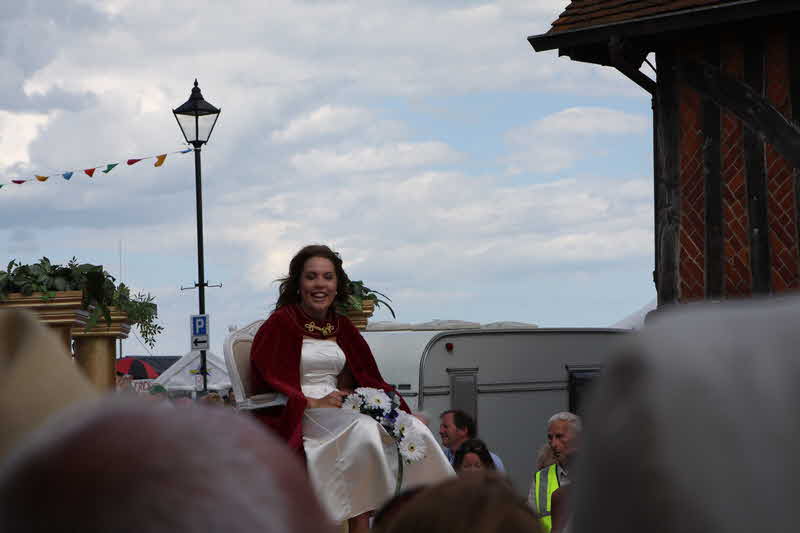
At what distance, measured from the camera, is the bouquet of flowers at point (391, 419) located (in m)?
9.00

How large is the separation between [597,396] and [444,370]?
16.5 metres

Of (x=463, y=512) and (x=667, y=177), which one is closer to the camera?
(x=463, y=512)

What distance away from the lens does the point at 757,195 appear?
1391cm

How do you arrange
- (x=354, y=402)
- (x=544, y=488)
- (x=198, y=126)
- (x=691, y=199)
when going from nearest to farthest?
(x=354, y=402)
(x=544, y=488)
(x=691, y=199)
(x=198, y=126)

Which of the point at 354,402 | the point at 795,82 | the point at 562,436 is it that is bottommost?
the point at 562,436

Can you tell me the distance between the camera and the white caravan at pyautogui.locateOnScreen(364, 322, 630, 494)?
17.2 m

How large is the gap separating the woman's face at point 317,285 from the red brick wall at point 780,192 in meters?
6.22

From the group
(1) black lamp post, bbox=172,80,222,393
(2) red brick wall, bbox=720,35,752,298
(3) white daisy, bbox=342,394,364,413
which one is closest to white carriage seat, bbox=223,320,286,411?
(3) white daisy, bbox=342,394,364,413

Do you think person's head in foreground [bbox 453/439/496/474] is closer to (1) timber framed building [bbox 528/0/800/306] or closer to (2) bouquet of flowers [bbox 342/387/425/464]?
(2) bouquet of flowers [bbox 342/387/425/464]

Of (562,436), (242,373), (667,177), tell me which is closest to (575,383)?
(667,177)

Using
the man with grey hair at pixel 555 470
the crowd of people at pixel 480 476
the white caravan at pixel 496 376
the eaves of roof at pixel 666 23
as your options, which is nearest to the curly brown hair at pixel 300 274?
the man with grey hair at pixel 555 470

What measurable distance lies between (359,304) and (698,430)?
9.84 meters

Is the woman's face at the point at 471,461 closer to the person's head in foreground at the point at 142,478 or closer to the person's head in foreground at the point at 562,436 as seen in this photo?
the person's head in foreground at the point at 562,436

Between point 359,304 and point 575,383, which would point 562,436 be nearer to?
point 359,304
